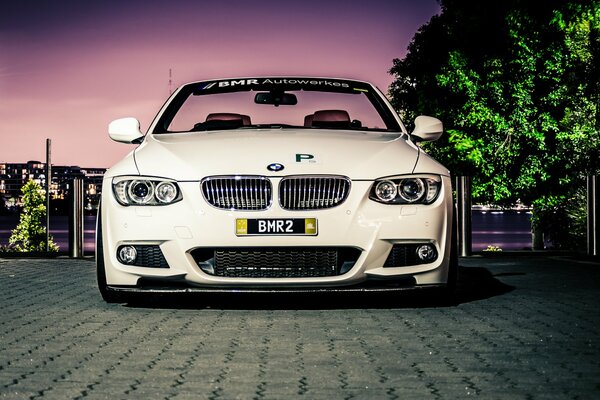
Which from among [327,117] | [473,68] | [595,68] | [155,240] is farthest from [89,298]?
[473,68]

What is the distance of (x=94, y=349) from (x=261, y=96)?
3.53m

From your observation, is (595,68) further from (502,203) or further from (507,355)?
(507,355)

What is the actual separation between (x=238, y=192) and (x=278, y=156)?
39 centimetres

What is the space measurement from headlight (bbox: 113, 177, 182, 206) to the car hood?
0.07m

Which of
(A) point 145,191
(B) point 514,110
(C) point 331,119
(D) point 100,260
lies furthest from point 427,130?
(B) point 514,110

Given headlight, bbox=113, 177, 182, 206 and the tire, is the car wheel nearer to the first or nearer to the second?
headlight, bbox=113, 177, 182, 206

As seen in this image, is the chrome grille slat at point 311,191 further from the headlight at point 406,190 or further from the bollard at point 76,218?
the bollard at point 76,218

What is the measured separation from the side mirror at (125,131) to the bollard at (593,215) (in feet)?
26.8

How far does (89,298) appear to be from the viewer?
8.56 m

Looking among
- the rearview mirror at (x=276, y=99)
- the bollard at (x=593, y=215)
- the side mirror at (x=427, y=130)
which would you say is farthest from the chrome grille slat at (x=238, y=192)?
the bollard at (x=593, y=215)

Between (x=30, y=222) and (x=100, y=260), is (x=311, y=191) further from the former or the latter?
(x=30, y=222)

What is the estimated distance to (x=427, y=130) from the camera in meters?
8.23

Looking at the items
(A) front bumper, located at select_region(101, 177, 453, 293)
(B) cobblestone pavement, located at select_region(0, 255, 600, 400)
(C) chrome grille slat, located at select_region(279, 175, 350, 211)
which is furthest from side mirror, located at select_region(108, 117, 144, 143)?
(C) chrome grille slat, located at select_region(279, 175, 350, 211)

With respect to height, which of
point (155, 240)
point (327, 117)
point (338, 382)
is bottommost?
point (338, 382)
